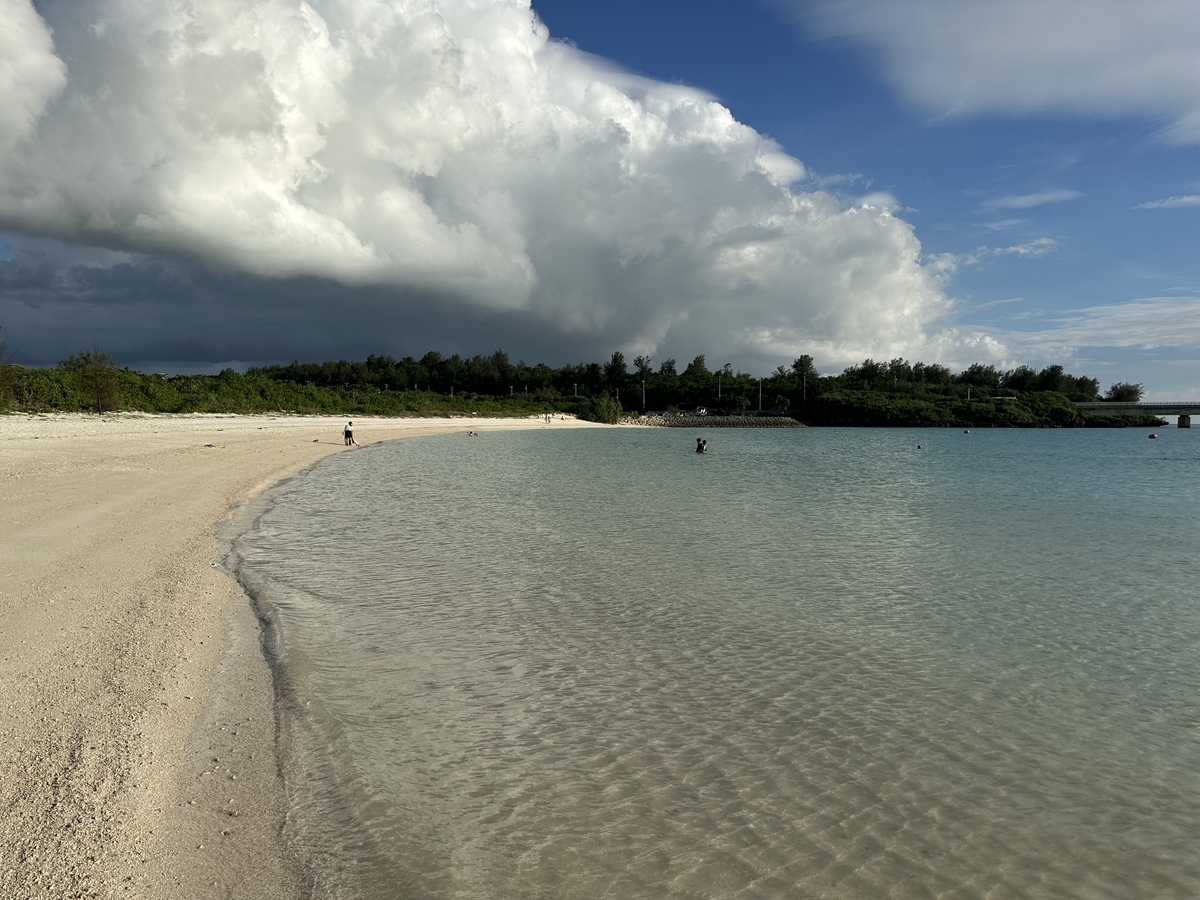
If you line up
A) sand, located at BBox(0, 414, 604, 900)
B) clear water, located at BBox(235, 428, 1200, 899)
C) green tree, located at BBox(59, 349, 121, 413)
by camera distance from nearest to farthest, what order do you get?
sand, located at BBox(0, 414, 604, 900) < clear water, located at BBox(235, 428, 1200, 899) < green tree, located at BBox(59, 349, 121, 413)

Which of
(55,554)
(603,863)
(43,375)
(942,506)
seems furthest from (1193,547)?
(43,375)

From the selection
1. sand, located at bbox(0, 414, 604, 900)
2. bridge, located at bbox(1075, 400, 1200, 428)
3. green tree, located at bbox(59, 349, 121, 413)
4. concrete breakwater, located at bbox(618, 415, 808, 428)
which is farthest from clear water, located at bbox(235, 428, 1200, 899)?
bridge, located at bbox(1075, 400, 1200, 428)

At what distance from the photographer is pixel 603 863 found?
13.7 ft

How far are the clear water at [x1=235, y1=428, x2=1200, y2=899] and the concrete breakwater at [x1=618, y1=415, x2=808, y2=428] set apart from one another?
119272 mm

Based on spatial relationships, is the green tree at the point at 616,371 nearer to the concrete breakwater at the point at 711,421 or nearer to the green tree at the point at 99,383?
the concrete breakwater at the point at 711,421

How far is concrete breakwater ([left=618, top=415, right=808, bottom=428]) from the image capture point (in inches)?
5408

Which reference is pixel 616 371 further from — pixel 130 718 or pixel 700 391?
pixel 130 718

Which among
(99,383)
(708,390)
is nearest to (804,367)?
(708,390)

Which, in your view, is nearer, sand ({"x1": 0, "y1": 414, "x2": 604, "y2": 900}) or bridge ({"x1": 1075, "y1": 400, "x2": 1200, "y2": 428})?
sand ({"x1": 0, "y1": 414, "x2": 604, "y2": 900})

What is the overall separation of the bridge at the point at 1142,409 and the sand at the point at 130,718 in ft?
619

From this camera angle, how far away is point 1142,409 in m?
154

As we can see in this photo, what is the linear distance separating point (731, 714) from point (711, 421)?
13703 centimetres

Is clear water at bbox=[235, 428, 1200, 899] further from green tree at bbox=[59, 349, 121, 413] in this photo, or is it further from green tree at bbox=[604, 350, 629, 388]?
green tree at bbox=[604, 350, 629, 388]

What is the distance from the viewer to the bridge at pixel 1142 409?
486ft
